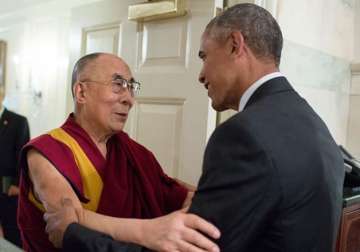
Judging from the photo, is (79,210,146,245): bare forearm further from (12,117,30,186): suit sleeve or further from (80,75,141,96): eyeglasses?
(12,117,30,186): suit sleeve

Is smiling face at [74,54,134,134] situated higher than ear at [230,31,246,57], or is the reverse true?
ear at [230,31,246,57]

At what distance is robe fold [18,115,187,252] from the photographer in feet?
3.91

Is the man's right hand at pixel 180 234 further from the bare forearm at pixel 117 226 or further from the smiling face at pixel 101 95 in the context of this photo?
the smiling face at pixel 101 95

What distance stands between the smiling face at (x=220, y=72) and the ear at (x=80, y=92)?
488 millimetres

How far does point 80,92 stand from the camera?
133 centimetres

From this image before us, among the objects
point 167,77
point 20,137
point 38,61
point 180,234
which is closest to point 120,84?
point 167,77

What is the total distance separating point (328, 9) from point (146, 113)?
111 cm

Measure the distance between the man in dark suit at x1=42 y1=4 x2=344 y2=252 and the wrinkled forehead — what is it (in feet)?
1.68

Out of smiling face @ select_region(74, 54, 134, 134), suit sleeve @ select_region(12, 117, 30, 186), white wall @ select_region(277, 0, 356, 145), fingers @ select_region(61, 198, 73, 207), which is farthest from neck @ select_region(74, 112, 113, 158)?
suit sleeve @ select_region(12, 117, 30, 186)

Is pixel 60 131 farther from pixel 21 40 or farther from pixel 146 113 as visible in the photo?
pixel 21 40

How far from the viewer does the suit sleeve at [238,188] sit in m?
0.73

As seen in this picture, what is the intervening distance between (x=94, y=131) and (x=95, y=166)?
15 centimetres

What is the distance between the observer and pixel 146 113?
6.07 feet

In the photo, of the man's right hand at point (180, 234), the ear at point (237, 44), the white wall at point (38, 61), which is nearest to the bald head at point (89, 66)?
the ear at point (237, 44)
